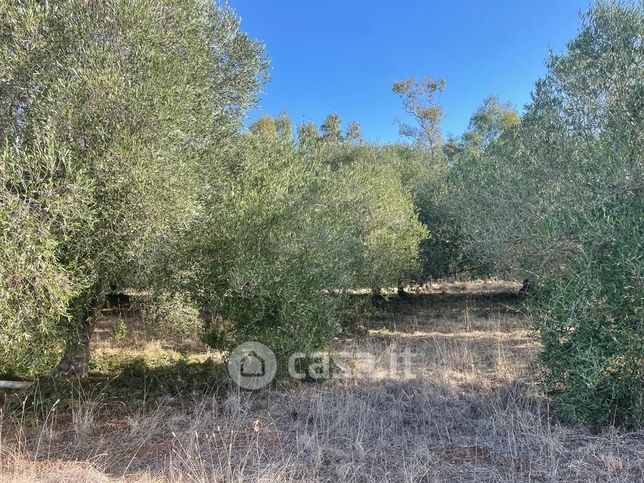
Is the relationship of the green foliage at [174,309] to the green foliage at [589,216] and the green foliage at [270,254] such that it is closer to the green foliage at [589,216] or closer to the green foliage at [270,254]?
the green foliage at [270,254]

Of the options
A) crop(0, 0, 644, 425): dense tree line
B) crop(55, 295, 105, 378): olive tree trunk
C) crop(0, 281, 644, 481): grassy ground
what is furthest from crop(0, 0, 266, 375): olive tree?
crop(0, 281, 644, 481): grassy ground

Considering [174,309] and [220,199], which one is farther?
[174,309]

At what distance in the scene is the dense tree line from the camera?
434cm

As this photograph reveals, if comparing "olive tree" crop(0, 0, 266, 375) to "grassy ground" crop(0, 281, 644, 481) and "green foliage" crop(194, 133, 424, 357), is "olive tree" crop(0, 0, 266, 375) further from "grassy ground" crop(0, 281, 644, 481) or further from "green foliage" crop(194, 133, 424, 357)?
"grassy ground" crop(0, 281, 644, 481)

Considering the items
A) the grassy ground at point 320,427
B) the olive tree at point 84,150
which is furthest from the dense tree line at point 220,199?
the grassy ground at point 320,427

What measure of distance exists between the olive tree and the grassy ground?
4.26 feet

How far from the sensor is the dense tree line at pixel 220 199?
434 cm

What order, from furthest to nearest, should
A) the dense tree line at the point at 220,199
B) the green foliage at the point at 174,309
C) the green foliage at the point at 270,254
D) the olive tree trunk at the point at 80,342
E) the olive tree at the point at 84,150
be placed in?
1. the green foliage at the point at 174,309
2. the olive tree trunk at the point at 80,342
3. the green foliage at the point at 270,254
4. the dense tree line at the point at 220,199
5. the olive tree at the point at 84,150

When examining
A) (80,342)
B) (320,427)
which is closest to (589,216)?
(320,427)

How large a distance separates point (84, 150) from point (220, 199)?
1980 mm

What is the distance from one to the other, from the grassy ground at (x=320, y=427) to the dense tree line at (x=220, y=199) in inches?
28.6

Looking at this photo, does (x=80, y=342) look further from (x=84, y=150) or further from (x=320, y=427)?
(x=320, y=427)

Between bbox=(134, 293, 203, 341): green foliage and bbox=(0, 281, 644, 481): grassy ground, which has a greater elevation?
bbox=(134, 293, 203, 341): green foliage

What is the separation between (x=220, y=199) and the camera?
618 centimetres
